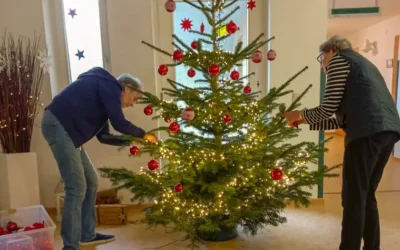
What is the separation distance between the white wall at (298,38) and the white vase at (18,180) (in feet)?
6.61

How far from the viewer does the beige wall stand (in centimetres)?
272

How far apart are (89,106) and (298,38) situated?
1782 mm

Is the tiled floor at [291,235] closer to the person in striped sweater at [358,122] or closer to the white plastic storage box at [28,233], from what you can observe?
the white plastic storage box at [28,233]

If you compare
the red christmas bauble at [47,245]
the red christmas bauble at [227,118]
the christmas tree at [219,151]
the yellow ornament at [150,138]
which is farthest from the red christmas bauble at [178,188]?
the red christmas bauble at [47,245]

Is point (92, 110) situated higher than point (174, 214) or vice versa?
point (92, 110)

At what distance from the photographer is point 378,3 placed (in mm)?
4332

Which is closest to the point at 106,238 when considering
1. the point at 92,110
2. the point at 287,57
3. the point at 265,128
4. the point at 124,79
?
the point at 92,110

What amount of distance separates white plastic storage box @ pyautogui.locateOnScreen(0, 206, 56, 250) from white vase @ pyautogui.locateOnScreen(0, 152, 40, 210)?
0.31 m

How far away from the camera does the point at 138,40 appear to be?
2.78 meters

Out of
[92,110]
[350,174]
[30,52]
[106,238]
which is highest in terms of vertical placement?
[30,52]

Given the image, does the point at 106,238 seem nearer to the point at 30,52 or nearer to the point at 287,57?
the point at 30,52

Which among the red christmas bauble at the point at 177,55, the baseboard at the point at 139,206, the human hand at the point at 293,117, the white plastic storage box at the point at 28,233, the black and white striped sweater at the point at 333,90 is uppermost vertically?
the red christmas bauble at the point at 177,55

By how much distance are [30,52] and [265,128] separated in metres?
1.92

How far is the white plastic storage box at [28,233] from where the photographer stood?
1.86 meters
